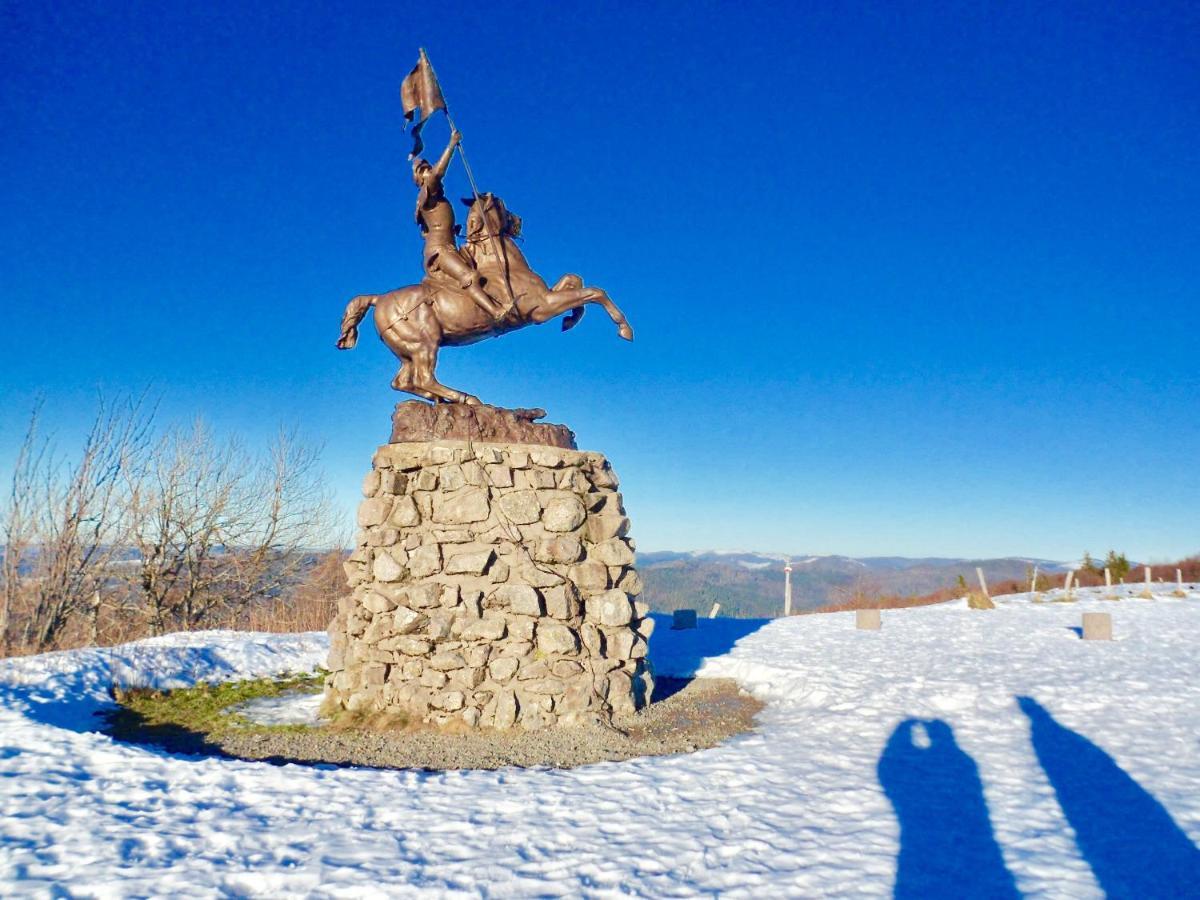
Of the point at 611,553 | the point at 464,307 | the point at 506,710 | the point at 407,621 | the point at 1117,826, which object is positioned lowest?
the point at 1117,826

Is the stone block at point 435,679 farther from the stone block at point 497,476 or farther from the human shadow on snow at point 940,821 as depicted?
the human shadow on snow at point 940,821

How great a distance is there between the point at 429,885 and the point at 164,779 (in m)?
2.32

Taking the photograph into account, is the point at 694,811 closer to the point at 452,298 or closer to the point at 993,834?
the point at 993,834

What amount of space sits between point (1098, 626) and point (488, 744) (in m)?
10.2

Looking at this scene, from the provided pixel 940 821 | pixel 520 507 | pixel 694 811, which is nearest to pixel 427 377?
pixel 520 507

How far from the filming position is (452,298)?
25.2ft

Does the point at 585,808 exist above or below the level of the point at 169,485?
below

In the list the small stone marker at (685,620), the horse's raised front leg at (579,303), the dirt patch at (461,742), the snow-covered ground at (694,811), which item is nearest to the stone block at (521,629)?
the dirt patch at (461,742)

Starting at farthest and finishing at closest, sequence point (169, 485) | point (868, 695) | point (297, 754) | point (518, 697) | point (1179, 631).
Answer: point (169, 485), point (1179, 631), point (868, 695), point (518, 697), point (297, 754)

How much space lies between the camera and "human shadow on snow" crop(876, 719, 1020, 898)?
3.60 metres

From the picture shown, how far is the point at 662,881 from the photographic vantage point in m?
3.58

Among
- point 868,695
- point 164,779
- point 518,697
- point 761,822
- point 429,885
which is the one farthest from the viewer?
point 868,695

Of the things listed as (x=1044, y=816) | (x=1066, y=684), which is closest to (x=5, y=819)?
(x=1044, y=816)

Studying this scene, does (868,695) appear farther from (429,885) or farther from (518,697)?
(429,885)
